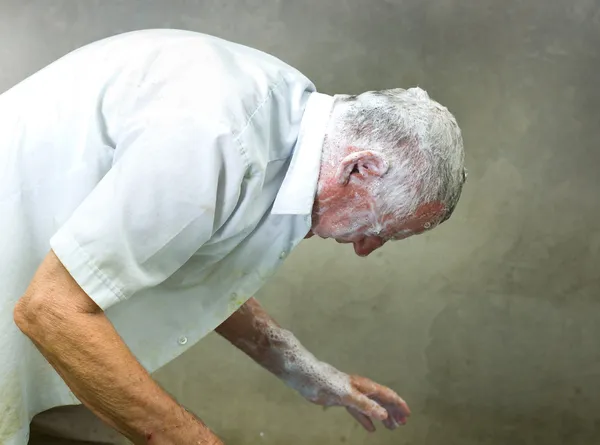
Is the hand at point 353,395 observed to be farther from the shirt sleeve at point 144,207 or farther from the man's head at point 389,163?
the shirt sleeve at point 144,207

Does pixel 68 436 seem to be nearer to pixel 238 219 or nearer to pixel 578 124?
pixel 238 219

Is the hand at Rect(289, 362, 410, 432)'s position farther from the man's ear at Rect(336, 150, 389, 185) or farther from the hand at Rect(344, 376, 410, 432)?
the man's ear at Rect(336, 150, 389, 185)

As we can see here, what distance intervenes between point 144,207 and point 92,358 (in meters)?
0.20

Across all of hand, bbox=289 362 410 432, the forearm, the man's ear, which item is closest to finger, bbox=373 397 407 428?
hand, bbox=289 362 410 432

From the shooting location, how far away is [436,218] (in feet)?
2.99

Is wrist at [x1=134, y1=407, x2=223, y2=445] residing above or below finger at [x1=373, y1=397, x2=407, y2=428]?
above

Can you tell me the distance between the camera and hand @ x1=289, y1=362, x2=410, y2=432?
1.23 meters

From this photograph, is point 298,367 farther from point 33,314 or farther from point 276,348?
point 33,314

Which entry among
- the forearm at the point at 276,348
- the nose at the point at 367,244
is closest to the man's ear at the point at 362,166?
the nose at the point at 367,244

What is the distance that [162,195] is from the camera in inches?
27.9

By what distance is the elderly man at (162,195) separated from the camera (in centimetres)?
71

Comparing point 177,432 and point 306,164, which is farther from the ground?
point 306,164

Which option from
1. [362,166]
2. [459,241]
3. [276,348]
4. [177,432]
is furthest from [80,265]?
[459,241]

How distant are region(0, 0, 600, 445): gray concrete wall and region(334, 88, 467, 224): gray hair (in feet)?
3.05
